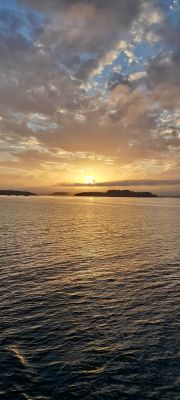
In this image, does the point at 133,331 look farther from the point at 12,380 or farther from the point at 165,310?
the point at 12,380

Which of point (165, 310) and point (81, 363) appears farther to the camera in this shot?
point (165, 310)

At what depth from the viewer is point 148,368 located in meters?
16.7

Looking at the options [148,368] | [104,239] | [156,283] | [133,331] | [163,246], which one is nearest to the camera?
[148,368]

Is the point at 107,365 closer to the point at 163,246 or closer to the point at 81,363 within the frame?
the point at 81,363

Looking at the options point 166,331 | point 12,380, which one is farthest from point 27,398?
point 166,331

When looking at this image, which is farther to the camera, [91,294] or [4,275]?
[4,275]

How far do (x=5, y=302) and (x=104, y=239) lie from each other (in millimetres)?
40217

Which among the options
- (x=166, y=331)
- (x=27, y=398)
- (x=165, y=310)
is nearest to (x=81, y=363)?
(x=27, y=398)

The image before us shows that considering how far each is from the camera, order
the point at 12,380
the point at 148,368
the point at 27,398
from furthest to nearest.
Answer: the point at 148,368, the point at 12,380, the point at 27,398

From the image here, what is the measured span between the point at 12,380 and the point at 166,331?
11.1 m

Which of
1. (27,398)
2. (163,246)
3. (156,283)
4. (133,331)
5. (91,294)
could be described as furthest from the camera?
(163,246)

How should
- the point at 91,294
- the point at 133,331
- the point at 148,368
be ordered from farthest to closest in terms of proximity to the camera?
1. the point at 91,294
2. the point at 133,331
3. the point at 148,368

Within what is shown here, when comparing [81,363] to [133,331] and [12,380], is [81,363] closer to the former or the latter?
[12,380]

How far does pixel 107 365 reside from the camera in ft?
55.5
